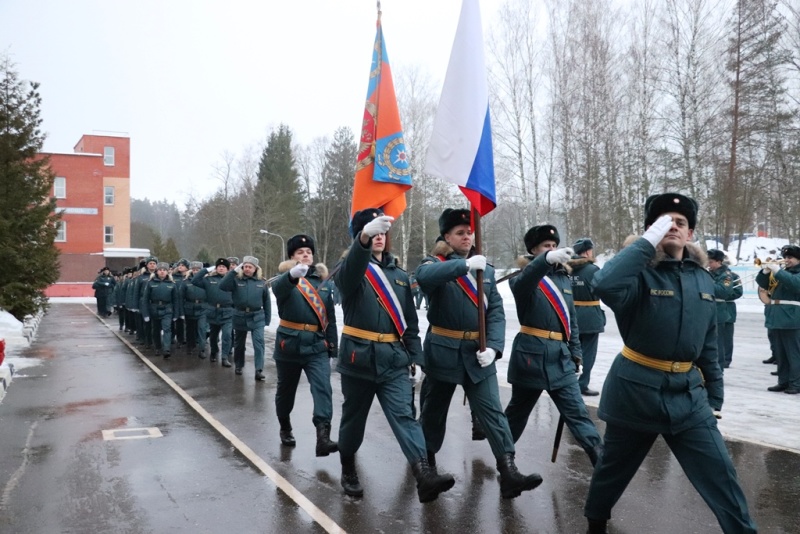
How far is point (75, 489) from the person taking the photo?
564 cm

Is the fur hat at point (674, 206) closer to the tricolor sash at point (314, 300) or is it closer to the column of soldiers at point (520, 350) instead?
the column of soldiers at point (520, 350)

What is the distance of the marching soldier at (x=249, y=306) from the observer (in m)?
12.2

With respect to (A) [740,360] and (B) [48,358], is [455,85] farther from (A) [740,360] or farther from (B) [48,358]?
(B) [48,358]

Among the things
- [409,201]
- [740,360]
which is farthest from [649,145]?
[740,360]

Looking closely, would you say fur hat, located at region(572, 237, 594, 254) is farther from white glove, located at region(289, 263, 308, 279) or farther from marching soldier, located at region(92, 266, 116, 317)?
marching soldier, located at region(92, 266, 116, 317)

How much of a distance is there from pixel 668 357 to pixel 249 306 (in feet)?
30.4

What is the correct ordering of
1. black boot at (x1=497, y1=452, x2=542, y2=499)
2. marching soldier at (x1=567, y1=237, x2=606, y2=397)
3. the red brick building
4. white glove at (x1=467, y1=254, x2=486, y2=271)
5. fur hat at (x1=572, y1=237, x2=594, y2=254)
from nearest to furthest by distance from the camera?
black boot at (x1=497, y1=452, x2=542, y2=499) → white glove at (x1=467, y1=254, x2=486, y2=271) → fur hat at (x1=572, y1=237, x2=594, y2=254) → marching soldier at (x1=567, y1=237, x2=606, y2=397) → the red brick building

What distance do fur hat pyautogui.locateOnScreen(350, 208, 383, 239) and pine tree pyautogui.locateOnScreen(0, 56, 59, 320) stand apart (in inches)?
624

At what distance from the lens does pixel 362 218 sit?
5180mm

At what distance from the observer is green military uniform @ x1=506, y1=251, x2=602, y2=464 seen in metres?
5.54

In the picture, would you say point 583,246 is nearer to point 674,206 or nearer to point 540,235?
point 540,235

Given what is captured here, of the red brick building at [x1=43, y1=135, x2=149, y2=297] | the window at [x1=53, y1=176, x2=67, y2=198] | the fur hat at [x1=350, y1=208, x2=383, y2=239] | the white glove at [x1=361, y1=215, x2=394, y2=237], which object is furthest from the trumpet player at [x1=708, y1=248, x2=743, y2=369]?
the window at [x1=53, y1=176, x2=67, y2=198]

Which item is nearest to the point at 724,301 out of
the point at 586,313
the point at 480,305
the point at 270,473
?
the point at 586,313

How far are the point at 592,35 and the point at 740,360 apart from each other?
21.4m
